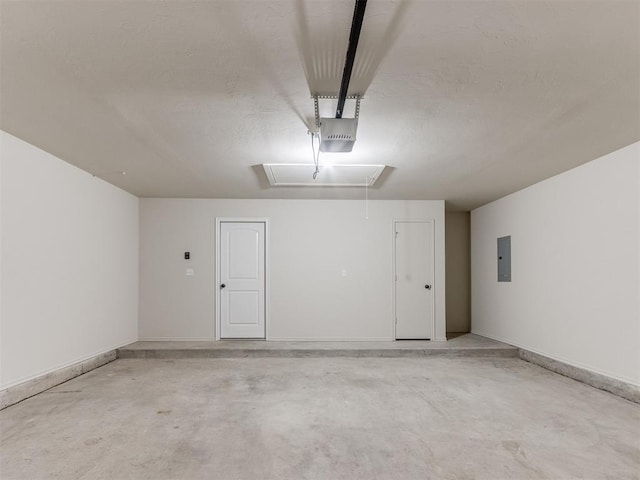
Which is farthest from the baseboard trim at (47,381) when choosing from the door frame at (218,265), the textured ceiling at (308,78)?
the textured ceiling at (308,78)

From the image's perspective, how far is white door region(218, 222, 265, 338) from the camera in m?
6.23

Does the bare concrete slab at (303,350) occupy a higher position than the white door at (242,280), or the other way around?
the white door at (242,280)

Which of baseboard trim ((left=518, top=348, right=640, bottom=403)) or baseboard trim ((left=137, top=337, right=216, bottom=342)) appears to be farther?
baseboard trim ((left=137, top=337, right=216, bottom=342))

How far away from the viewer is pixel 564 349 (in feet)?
15.0

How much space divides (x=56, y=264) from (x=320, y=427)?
325 cm

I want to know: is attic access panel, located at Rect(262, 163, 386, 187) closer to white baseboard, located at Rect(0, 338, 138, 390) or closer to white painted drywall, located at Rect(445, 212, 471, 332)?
white painted drywall, located at Rect(445, 212, 471, 332)

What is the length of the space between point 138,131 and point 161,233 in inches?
126

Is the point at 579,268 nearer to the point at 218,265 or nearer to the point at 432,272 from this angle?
the point at 432,272

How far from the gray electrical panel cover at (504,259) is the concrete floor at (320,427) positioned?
1669 mm

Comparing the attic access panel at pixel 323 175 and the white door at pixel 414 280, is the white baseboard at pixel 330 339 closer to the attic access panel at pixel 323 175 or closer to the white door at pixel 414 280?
the white door at pixel 414 280

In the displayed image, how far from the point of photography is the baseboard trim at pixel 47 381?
345cm

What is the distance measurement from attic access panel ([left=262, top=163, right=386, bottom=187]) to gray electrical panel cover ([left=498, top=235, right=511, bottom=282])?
7.79ft

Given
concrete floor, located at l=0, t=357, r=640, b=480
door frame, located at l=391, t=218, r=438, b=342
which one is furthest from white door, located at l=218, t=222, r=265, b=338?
door frame, located at l=391, t=218, r=438, b=342

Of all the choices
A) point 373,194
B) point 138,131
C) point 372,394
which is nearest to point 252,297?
point 373,194
